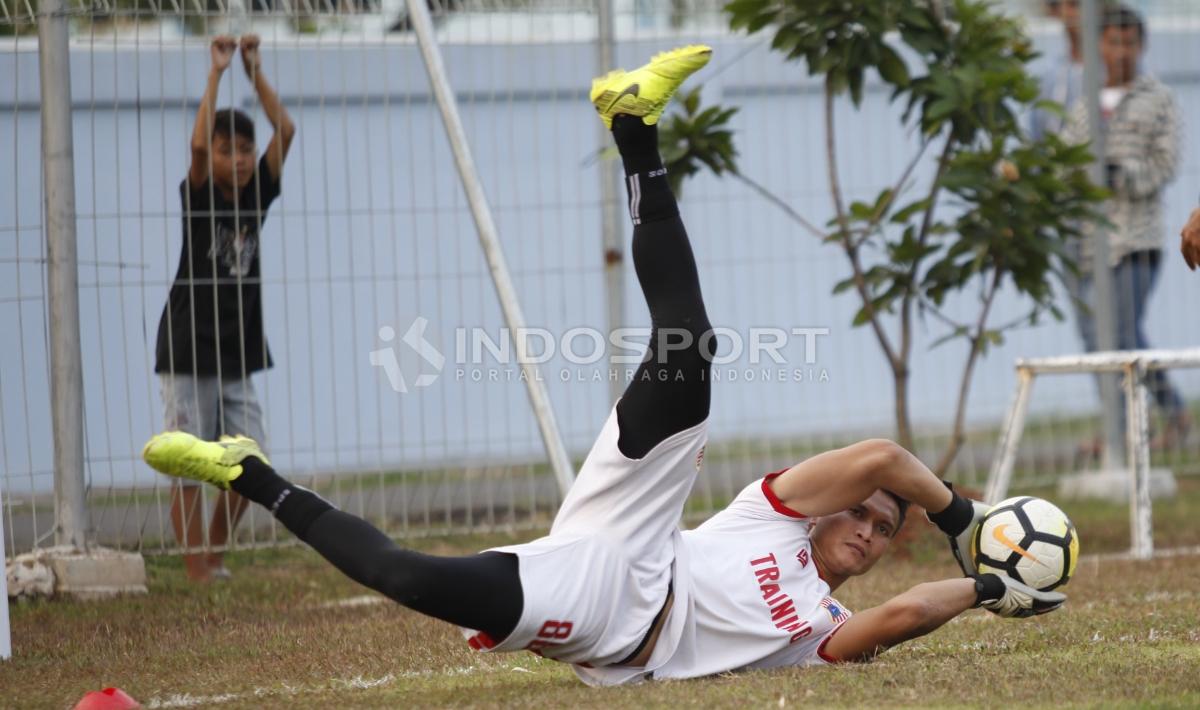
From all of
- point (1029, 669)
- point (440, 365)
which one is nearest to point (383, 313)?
point (440, 365)

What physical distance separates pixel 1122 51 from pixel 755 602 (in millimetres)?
6683

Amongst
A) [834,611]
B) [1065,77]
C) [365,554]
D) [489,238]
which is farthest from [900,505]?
[1065,77]

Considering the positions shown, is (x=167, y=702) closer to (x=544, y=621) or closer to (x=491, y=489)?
(x=544, y=621)

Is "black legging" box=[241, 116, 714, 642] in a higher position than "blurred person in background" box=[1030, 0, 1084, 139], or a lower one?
lower

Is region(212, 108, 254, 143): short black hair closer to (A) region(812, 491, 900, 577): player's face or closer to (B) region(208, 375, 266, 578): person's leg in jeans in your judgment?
(B) region(208, 375, 266, 578): person's leg in jeans

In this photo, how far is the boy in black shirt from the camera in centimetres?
730

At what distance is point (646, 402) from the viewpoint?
456cm

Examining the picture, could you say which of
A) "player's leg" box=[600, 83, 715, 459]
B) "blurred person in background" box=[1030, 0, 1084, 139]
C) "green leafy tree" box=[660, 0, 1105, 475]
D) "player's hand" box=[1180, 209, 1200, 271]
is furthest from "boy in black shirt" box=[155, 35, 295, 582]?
"blurred person in background" box=[1030, 0, 1084, 139]

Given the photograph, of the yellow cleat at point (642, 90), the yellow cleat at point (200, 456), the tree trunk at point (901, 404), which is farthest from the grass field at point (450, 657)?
the yellow cleat at point (642, 90)

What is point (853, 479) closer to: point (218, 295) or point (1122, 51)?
point (218, 295)

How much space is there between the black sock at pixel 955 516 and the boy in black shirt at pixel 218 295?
3479mm

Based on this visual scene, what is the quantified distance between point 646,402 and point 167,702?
5.13ft

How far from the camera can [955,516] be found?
5137mm

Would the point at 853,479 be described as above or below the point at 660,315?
below
